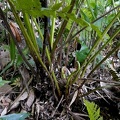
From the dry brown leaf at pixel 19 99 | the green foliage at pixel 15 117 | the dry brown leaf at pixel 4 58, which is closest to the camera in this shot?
the green foliage at pixel 15 117

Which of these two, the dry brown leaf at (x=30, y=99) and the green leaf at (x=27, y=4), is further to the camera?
the dry brown leaf at (x=30, y=99)

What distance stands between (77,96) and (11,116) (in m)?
0.26

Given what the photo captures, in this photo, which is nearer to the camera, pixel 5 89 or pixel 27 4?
pixel 27 4

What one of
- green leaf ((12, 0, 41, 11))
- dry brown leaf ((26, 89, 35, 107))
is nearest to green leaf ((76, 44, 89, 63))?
dry brown leaf ((26, 89, 35, 107))

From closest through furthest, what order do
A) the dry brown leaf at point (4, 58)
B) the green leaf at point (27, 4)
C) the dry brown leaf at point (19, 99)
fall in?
1. the green leaf at point (27, 4)
2. the dry brown leaf at point (19, 99)
3. the dry brown leaf at point (4, 58)

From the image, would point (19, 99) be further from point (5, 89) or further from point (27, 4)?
point (27, 4)

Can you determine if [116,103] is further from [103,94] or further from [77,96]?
[77,96]

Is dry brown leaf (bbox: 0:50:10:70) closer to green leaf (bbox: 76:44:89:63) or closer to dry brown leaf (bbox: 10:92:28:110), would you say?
dry brown leaf (bbox: 10:92:28:110)

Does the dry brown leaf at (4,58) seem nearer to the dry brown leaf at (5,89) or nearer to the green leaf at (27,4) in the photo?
the dry brown leaf at (5,89)

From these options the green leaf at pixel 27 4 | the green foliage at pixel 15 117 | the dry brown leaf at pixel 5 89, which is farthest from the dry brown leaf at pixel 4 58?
the green leaf at pixel 27 4

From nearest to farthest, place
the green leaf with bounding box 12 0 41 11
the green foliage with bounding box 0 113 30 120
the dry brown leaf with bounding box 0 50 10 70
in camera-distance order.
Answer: the green leaf with bounding box 12 0 41 11 → the green foliage with bounding box 0 113 30 120 → the dry brown leaf with bounding box 0 50 10 70

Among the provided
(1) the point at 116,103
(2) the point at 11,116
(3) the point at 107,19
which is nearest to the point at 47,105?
(2) the point at 11,116

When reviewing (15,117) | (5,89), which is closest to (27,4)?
(15,117)

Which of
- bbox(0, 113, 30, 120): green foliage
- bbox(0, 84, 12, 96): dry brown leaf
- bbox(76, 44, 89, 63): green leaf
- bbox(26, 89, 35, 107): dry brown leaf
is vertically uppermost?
bbox(76, 44, 89, 63): green leaf
